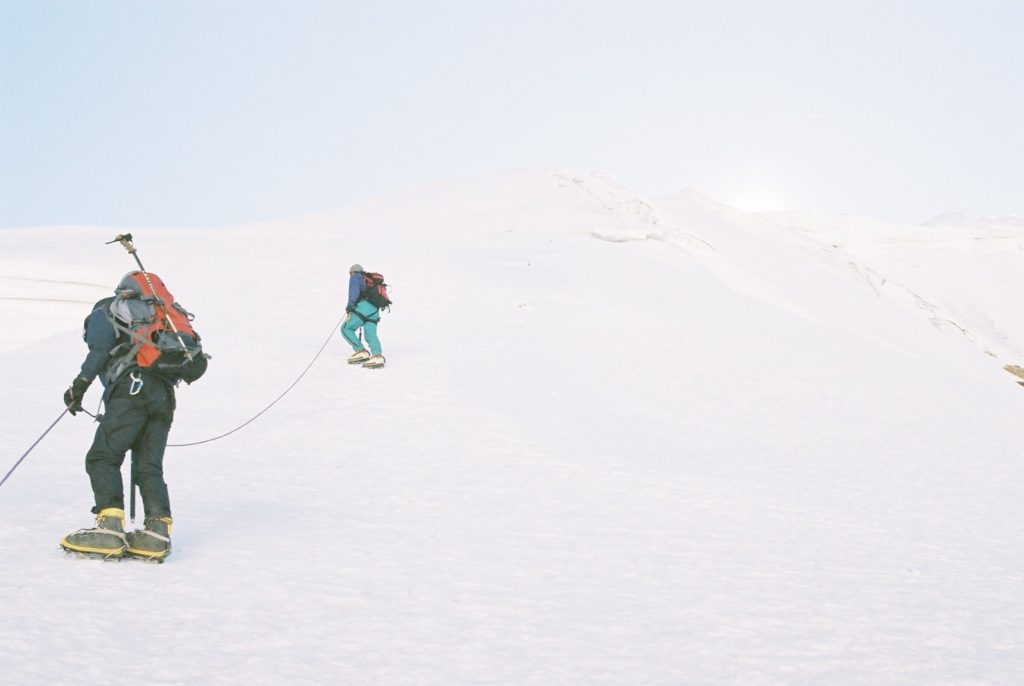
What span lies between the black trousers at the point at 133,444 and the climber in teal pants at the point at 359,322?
26.1 ft

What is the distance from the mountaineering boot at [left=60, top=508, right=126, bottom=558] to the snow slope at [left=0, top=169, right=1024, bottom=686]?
0.34ft

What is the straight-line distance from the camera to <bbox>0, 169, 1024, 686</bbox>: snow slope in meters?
4.61

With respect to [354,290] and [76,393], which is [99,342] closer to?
[76,393]

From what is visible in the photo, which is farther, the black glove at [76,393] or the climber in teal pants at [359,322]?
the climber in teal pants at [359,322]

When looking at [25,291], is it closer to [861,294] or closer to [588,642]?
[588,642]

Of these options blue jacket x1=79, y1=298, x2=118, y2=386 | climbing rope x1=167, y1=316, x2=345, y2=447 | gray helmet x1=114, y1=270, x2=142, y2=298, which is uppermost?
gray helmet x1=114, y1=270, x2=142, y2=298

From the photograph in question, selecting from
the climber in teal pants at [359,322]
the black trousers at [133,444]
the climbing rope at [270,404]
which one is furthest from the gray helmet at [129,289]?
the climber in teal pants at [359,322]

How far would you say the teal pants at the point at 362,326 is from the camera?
14039mm

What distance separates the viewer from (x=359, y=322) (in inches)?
555

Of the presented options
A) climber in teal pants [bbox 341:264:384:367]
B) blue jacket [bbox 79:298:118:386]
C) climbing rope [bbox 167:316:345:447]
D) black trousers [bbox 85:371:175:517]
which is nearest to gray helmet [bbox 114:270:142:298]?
blue jacket [bbox 79:298:118:386]

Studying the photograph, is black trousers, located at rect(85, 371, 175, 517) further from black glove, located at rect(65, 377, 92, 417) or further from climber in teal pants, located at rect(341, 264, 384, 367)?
climber in teal pants, located at rect(341, 264, 384, 367)

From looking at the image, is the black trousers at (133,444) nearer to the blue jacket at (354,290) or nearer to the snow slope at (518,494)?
the snow slope at (518,494)

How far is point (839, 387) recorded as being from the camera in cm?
1504

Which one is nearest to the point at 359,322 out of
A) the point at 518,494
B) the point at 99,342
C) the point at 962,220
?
the point at 518,494
